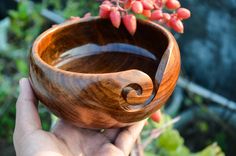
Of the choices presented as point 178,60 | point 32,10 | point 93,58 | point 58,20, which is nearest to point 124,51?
point 93,58

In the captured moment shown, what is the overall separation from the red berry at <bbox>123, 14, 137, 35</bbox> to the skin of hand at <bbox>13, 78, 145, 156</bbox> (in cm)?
19

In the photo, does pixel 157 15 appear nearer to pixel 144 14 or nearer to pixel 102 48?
pixel 144 14

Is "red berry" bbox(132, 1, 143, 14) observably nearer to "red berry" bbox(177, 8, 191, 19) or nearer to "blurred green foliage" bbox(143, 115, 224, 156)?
"red berry" bbox(177, 8, 191, 19)

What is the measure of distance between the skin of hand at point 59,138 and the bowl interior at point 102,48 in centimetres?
11

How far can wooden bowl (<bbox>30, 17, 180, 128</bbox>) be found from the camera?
2.30 feet

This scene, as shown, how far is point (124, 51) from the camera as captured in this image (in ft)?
3.12

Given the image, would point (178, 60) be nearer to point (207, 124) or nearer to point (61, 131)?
point (61, 131)

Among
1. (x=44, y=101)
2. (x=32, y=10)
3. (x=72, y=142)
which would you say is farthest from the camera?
(x=32, y=10)

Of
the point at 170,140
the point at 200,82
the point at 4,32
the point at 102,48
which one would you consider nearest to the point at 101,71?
the point at 102,48

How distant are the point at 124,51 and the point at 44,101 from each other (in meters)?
0.25

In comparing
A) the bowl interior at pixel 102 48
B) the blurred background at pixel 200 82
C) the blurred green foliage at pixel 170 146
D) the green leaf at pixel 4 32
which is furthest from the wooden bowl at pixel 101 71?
the green leaf at pixel 4 32

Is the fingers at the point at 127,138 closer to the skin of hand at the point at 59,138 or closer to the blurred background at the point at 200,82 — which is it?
the skin of hand at the point at 59,138

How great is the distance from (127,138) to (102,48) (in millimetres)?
216

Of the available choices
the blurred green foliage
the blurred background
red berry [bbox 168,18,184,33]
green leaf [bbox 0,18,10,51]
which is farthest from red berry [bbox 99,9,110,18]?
green leaf [bbox 0,18,10,51]
